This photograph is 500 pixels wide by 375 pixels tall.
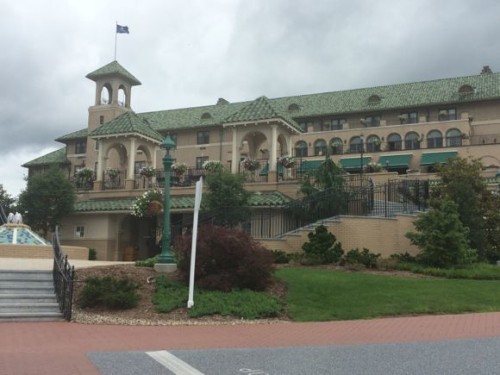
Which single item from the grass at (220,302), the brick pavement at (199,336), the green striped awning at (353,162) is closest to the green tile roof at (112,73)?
the green striped awning at (353,162)

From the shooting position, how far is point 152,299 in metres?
14.7

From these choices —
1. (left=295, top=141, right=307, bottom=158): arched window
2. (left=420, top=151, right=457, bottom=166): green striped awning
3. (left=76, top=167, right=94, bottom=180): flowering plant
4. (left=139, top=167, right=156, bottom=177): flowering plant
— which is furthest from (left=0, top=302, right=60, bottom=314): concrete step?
(left=295, top=141, right=307, bottom=158): arched window

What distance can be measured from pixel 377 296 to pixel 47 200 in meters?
25.0

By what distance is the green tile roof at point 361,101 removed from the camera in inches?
2253

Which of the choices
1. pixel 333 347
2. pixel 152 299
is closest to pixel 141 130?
pixel 152 299

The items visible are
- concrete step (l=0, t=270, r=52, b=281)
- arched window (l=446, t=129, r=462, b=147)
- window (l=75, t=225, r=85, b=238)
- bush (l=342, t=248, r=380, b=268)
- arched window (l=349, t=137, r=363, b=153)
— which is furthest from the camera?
arched window (l=349, t=137, r=363, b=153)

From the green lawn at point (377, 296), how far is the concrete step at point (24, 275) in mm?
6758

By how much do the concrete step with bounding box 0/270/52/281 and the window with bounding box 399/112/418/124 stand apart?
48.2 meters

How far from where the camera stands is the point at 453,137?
179 feet

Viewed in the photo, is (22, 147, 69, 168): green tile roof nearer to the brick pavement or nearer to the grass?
the grass

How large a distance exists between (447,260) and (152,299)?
10.8 m

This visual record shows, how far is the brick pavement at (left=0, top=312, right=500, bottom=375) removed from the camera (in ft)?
29.9

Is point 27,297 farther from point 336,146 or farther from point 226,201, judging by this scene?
point 336,146

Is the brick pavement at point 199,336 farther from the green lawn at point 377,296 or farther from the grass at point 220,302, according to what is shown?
the grass at point 220,302
